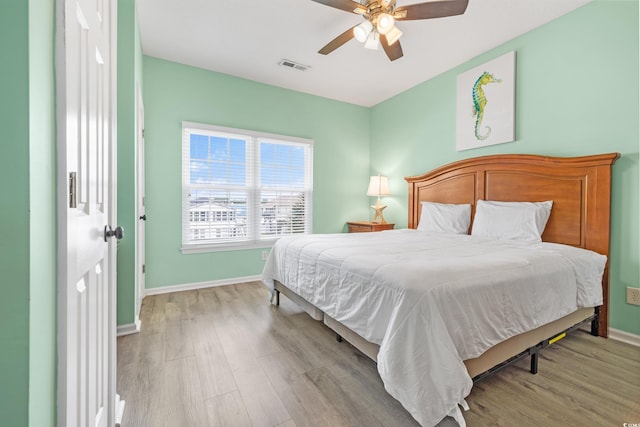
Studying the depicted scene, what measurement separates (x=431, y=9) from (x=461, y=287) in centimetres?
192

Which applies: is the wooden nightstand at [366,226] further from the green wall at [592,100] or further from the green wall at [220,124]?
the green wall at [592,100]

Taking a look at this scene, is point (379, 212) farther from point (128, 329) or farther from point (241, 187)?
point (128, 329)

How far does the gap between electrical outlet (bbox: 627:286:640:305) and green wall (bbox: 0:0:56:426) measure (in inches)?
134

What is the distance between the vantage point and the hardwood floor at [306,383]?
4.60 feet

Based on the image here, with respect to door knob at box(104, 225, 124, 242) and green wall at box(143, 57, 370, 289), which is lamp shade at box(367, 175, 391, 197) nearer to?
green wall at box(143, 57, 370, 289)

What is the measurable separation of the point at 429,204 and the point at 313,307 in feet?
6.99

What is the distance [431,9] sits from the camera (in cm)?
200

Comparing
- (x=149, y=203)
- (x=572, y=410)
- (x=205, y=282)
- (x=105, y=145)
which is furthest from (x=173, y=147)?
(x=572, y=410)

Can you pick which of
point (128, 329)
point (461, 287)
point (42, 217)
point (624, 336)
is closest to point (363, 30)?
point (461, 287)

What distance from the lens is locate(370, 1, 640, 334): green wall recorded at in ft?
7.20

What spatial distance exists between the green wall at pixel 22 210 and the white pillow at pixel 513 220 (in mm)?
3064

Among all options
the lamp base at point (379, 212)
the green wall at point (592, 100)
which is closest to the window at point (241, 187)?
the lamp base at point (379, 212)

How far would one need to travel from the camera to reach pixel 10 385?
1.52ft

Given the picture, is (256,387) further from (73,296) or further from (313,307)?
(73,296)
